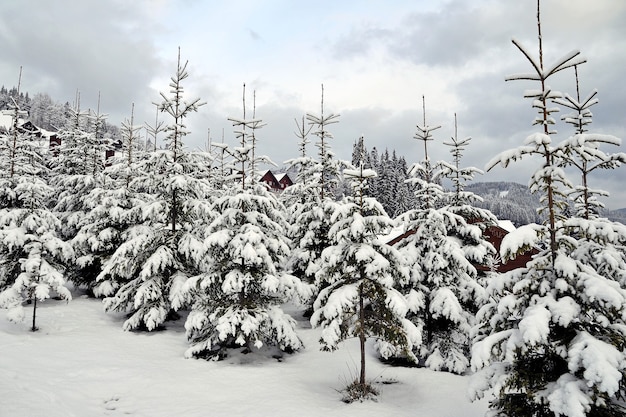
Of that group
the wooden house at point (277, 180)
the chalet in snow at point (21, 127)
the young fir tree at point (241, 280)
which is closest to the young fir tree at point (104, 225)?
the chalet in snow at point (21, 127)

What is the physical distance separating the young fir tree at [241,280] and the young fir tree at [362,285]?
2.70 m

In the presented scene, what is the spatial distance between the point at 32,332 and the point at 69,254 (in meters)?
3.49

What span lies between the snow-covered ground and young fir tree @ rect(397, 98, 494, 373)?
1.25 m

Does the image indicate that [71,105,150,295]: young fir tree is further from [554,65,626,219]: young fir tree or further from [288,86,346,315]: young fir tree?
[554,65,626,219]: young fir tree

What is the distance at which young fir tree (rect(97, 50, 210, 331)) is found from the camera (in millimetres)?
16859

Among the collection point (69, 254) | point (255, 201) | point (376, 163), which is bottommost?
point (69, 254)

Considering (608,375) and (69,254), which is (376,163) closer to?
(69,254)

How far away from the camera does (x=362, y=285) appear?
1237cm

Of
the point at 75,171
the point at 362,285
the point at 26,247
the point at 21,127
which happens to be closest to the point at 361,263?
the point at 362,285

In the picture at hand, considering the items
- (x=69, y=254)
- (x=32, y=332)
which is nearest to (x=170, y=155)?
(x=69, y=254)

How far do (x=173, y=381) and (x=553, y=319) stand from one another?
11229 mm

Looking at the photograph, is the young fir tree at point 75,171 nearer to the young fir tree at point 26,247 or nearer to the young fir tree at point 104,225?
the young fir tree at point 104,225

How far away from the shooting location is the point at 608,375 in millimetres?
5625

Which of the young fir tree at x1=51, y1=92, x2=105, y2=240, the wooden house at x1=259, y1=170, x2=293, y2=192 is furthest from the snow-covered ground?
the wooden house at x1=259, y1=170, x2=293, y2=192
